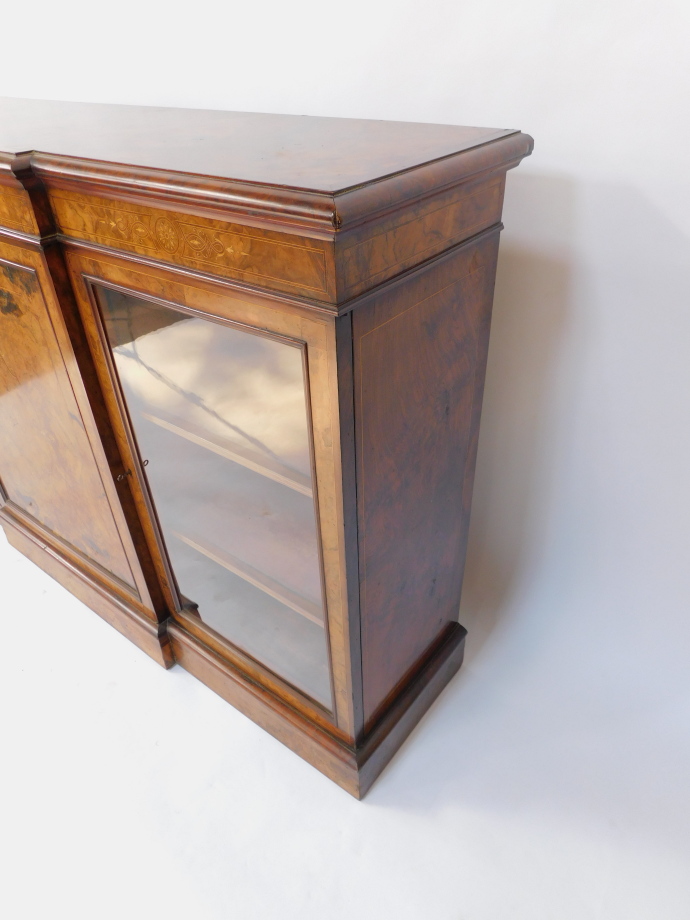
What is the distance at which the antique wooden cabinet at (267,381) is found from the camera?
2.00ft

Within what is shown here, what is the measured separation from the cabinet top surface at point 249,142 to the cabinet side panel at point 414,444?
4.6 inches

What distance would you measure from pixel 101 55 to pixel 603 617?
1.40m

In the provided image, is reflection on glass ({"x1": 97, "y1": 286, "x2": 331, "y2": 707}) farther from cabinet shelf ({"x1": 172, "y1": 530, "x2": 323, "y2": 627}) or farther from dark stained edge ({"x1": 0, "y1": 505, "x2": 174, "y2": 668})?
dark stained edge ({"x1": 0, "y1": 505, "x2": 174, "y2": 668})

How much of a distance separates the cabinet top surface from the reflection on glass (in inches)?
6.6

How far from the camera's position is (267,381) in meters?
0.75

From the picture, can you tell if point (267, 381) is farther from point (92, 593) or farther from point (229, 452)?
point (92, 593)

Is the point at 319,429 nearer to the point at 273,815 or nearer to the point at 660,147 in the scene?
the point at 660,147

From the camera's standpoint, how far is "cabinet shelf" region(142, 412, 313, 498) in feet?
2.60

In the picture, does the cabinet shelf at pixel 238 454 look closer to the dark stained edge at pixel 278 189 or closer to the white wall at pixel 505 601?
the dark stained edge at pixel 278 189

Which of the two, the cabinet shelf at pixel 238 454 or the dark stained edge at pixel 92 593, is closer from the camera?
the cabinet shelf at pixel 238 454

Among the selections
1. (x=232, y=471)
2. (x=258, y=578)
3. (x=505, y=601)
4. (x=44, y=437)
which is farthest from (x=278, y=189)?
(x=505, y=601)

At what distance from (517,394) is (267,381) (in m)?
0.48

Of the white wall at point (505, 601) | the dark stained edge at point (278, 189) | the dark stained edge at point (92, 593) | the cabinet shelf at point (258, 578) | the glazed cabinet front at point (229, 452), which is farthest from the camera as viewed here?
the dark stained edge at point (92, 593)

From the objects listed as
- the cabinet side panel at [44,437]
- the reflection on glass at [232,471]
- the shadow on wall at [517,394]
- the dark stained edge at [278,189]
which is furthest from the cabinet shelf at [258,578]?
the dark stained edge at [278,189]
